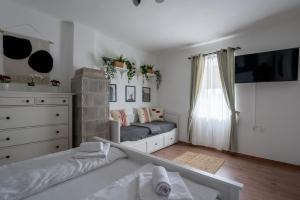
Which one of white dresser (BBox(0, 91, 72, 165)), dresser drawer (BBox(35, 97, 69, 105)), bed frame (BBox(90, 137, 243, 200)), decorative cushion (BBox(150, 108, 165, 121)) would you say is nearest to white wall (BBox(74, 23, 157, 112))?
decorative cushion (BBox(150, 108, 165, 121))

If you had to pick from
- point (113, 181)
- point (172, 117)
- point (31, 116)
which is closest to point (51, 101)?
point (31, 116)

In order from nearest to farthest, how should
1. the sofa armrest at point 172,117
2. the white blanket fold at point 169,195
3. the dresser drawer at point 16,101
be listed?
the white blanket fold at point 169,195 < the dresser drawer at point 16,101 < the sofa armrest at point 172,117

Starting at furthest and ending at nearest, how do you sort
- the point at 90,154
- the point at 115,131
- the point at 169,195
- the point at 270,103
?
the point at 270,103, the point at 115,131, the point at 90,154, the point at 169,195

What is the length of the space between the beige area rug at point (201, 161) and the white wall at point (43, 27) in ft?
8.44

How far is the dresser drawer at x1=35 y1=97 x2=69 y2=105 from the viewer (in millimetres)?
2195

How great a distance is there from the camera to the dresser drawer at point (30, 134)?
194 centimetres

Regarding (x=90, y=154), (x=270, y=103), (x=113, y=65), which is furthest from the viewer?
(x=113, y=65)

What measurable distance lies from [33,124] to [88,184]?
1.59 m

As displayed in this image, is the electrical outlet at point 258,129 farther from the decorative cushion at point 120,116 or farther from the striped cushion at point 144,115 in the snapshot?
the decorative cushion at point 120,116

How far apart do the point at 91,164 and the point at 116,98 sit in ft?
8.19

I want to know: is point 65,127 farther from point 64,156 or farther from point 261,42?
point 261,42

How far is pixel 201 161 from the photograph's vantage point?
2990mm

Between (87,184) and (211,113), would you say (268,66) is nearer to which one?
(211,113)

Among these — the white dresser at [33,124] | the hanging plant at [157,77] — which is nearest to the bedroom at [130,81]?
the white dresser at [33,124]
